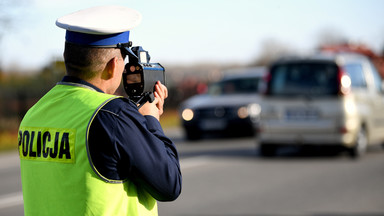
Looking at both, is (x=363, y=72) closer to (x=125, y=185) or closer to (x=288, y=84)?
Answer: (x=288, y=84)

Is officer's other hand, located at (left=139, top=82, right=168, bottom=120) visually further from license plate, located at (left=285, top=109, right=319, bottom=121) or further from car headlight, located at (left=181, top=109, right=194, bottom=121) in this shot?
car headlight, located at (left=181, top=109, right=194, bottom=121)

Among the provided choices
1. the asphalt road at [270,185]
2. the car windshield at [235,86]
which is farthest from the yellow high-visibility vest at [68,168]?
the car windshield at [235,86]

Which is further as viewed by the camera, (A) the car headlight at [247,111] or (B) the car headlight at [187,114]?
(B) the car headlight at [187,114]

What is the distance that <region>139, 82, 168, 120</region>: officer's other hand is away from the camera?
2.40 metres

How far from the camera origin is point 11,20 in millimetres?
17844

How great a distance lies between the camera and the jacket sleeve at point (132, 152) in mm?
2123

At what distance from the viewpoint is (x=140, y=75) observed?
245 centimetres

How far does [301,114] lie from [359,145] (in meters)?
1.37

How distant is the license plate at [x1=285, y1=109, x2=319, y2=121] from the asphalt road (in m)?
0.81

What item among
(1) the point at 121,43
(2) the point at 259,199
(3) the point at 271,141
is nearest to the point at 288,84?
(3) the point at 271,141

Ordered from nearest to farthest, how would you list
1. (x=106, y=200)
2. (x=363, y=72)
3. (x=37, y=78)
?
(x=106, y=200) → (x=363, y=72) → (x=37, y=78)

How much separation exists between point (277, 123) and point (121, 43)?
30.2ft

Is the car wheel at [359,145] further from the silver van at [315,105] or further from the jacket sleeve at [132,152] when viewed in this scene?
the jacket sleeve at [132,152]

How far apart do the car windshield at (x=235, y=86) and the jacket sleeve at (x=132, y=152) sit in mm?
14902
